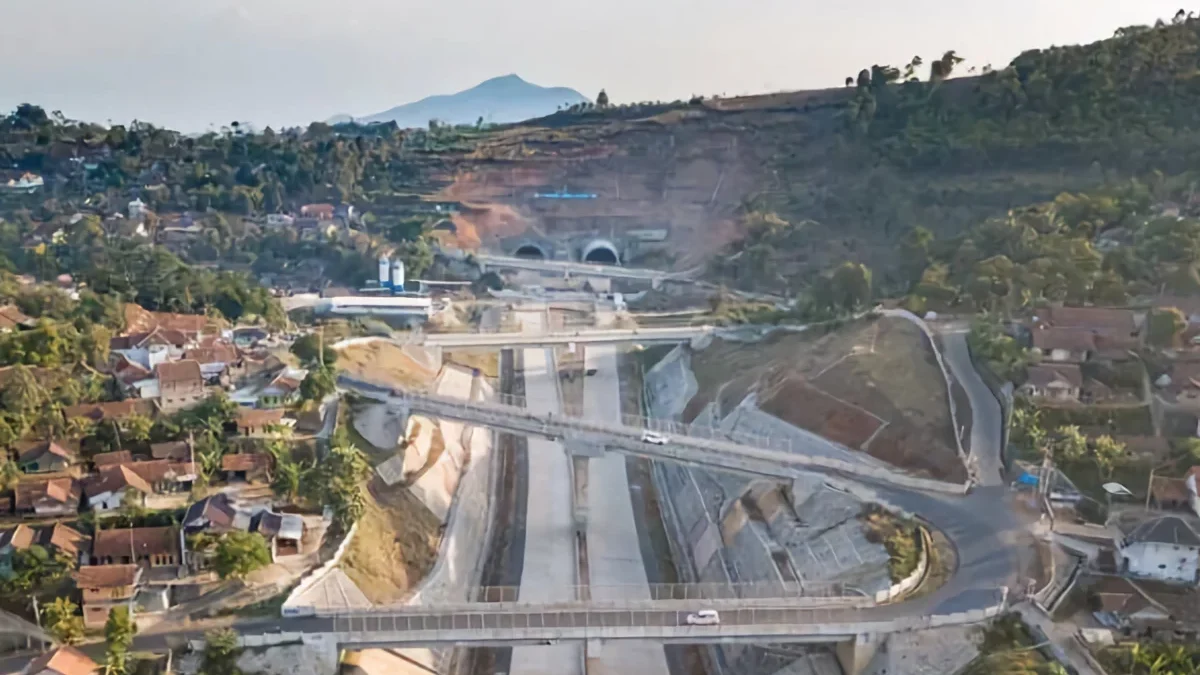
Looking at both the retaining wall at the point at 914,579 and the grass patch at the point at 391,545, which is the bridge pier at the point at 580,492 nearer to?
the grass patch at the point at 391,545

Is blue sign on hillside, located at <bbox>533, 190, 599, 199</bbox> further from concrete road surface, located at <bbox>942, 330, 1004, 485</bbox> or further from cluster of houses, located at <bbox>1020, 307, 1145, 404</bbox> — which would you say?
cluster of houses, located at <bbox>1020, 307, 1145, 404</bbox>

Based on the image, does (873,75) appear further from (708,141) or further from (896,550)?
(896,550)

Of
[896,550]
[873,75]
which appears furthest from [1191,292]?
[873,75]

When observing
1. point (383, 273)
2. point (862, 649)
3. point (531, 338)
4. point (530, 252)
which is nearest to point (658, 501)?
point (531, 338)

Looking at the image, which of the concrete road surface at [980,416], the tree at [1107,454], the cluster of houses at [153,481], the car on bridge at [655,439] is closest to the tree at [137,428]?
the cluster of houses at [153,481]

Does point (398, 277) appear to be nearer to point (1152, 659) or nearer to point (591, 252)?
point (591, 252)

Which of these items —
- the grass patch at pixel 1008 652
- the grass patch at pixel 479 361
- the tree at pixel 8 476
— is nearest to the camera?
the grass patch at pixel 1008 652

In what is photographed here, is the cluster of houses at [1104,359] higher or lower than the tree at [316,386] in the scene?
higher
